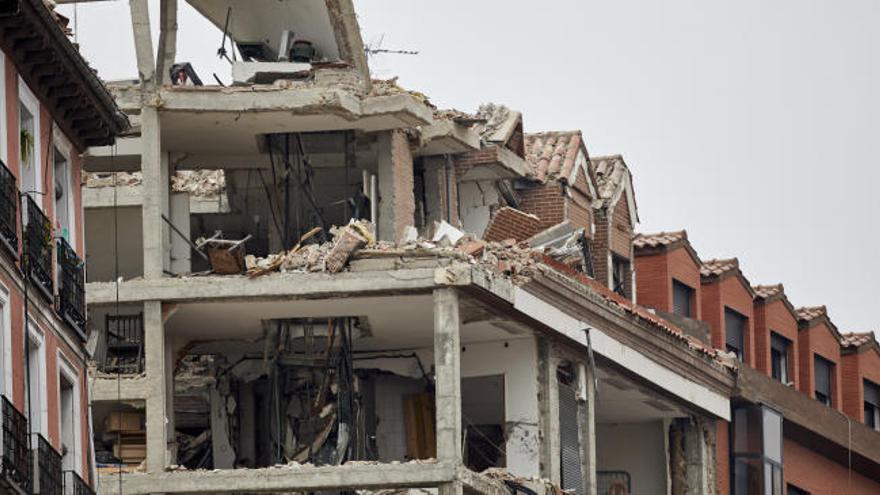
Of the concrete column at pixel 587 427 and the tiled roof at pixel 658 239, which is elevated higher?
the tiled roof at pixel 658 239

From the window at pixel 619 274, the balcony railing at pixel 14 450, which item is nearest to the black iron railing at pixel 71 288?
the balcony railing at pixel 14 450

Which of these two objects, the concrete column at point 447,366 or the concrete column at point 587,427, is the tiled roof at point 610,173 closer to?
the concrete column at point 587,427

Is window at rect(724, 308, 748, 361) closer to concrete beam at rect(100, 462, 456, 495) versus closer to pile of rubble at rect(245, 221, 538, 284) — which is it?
pile of rubble at rect(245, 221, 538, 284)

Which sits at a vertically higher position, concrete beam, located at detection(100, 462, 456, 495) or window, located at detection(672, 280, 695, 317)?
window, located at detection(672, 280, 695, 317)

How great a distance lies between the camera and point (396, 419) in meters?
80.3

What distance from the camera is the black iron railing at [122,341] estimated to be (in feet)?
254

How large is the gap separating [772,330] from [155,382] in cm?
2367

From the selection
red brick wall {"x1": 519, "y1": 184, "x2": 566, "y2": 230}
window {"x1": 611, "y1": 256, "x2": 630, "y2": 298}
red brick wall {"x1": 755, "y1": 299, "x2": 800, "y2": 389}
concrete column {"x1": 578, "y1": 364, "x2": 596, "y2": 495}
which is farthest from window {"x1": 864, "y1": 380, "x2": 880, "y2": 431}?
concrete column {"x1": 578, "y1": 364, "x2": 596, "y2": 495}

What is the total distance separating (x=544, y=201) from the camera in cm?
8575

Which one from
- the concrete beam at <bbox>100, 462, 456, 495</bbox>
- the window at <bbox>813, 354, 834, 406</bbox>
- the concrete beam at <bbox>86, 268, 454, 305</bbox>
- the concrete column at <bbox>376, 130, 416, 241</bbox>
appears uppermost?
the concrete column at <bbox>376, 130, 416, 241</bbox>

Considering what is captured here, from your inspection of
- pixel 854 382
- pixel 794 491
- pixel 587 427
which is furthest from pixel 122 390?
pixel 854 382

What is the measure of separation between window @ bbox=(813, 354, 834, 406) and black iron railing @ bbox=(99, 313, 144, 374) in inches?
1024

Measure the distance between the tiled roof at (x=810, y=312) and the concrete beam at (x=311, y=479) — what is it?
24708 millimetres

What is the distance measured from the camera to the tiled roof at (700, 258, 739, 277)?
91.9m
